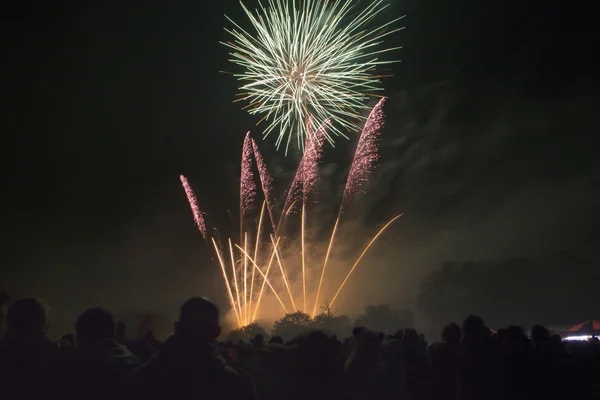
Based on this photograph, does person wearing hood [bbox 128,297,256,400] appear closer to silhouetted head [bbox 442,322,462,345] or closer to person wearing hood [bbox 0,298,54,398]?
person wearing hood [bbox 0,298,54,398]

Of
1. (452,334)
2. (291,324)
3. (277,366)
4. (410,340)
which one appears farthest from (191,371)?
(291,324)

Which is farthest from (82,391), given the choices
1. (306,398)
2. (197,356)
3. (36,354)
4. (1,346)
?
(306,398)

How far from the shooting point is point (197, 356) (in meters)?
2.95

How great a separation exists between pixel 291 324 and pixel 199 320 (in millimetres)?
66682

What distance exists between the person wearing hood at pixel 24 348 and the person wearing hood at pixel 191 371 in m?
1.47

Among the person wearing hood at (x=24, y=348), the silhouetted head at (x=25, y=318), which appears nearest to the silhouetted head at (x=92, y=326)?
the person wearing hood at (x=24, y=348)

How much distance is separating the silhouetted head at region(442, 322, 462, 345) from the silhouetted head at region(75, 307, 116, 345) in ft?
17.7

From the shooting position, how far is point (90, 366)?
3754 mm

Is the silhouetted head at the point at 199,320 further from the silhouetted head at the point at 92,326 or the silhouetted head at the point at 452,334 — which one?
the silhouetted head at the point at 452,334

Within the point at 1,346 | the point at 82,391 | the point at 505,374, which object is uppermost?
the point at 1,346

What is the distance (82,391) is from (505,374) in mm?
4603

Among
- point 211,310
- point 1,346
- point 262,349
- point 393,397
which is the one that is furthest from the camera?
point 262,349

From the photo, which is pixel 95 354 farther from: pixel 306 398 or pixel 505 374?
pixel 505 374

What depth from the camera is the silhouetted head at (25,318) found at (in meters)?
4.07
